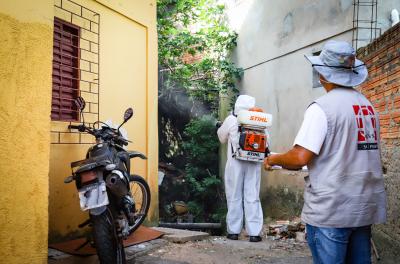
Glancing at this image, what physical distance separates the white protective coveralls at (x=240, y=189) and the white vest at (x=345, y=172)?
3603mm

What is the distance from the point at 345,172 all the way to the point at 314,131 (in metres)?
0.28

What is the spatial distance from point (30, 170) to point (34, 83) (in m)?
0.57

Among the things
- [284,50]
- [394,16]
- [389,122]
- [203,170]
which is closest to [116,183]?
[389,122]

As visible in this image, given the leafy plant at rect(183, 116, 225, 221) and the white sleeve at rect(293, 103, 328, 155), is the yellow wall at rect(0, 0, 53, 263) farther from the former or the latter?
the leafy plant at rect(183, 116, 225, 221)

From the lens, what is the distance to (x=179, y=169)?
10.8 meters

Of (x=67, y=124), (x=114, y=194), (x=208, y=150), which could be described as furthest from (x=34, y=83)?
(x=208, y=150)

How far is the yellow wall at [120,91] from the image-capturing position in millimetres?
4625

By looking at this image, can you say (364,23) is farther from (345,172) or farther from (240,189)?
(345,172)

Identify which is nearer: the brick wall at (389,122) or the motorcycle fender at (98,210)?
the motorcycle fender at (98,210)

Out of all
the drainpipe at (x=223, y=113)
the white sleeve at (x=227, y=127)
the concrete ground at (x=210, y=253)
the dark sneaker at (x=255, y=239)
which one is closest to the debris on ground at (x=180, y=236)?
the concrete ground at (x=210, y=253)

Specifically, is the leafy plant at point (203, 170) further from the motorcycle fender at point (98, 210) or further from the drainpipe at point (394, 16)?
the motorcycle fender at point (98, 210)

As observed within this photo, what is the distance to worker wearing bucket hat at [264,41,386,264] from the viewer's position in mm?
2283

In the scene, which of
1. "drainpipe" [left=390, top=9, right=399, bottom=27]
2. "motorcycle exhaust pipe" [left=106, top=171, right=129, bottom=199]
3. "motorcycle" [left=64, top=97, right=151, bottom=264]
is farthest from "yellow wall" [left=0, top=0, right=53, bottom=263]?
"drainpipe" [left=390, top=9, right=399, bottom=27]

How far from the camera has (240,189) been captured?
6117mm
